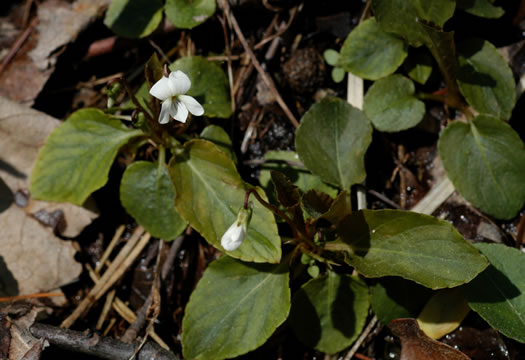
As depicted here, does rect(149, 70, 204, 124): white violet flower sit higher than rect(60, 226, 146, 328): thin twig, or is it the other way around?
rect(149, 70, 204, 124): white violet flower

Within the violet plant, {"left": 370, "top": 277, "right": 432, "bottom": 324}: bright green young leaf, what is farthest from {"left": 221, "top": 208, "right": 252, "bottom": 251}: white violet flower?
{"left": 370, "top": 277, "right": 432, "bottom": 324}: bright green young leaf

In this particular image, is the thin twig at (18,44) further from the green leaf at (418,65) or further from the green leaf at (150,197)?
the green leaf at (418,65)

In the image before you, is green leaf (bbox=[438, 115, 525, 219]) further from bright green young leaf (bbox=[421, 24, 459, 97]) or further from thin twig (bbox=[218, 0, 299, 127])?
thin twig (bbox=[218, 0, 299, 127])

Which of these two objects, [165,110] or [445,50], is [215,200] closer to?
[165,110]

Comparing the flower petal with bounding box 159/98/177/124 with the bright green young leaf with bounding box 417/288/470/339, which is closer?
the flower petal with bounding box 159/98/177/124

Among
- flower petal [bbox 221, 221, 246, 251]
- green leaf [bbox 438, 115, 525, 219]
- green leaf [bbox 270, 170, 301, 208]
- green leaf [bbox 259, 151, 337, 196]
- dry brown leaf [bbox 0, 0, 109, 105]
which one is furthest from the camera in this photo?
dry brown leaf [bbox 0, 0, 109, 105]

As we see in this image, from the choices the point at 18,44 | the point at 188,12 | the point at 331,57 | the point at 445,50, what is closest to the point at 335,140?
the point at 331,57

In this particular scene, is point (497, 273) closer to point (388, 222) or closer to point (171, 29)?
point (388, 222)

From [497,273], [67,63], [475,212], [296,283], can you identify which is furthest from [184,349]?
[67,63]
